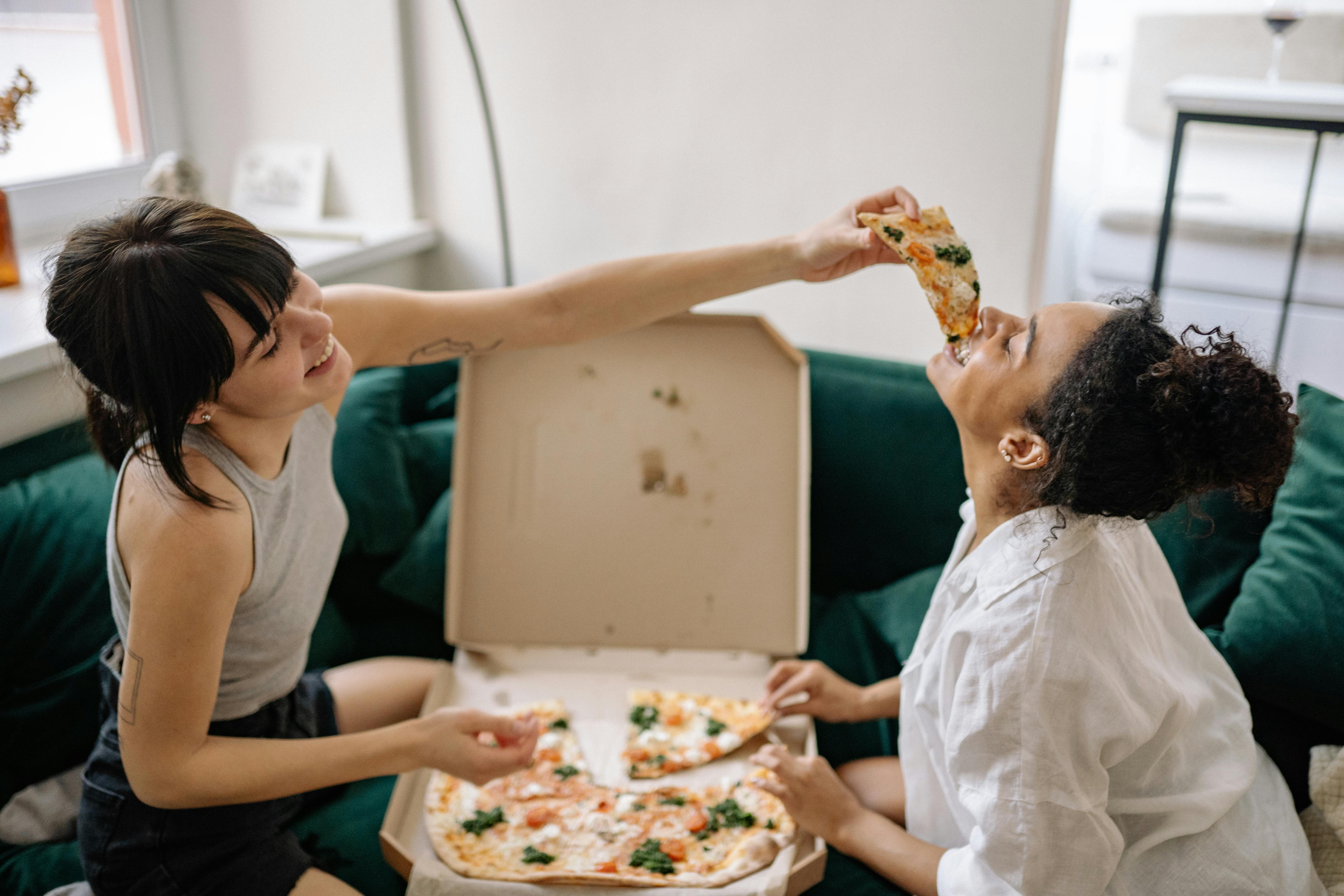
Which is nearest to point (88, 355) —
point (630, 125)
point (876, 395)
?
point (876, 395)

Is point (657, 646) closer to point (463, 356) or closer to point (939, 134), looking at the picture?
point (463, 356)

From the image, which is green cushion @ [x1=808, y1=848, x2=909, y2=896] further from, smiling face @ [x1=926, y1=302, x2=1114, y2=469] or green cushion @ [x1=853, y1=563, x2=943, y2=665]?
smiling face @ [x1=926, y1=302, x2=1114, y2=469]

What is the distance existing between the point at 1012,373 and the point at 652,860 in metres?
0.73

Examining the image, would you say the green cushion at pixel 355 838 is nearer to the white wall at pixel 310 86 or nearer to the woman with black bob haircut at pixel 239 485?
the woman with black bob haircut at pixel 239 485

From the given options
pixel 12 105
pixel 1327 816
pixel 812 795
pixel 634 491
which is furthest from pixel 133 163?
pixel 1327 816

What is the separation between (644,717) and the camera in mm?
1514

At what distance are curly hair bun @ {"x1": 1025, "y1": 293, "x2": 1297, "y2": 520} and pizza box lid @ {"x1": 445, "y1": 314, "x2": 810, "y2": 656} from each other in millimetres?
690

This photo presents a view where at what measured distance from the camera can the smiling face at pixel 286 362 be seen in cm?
99

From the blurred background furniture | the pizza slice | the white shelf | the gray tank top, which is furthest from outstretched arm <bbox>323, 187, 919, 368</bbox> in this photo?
the white shelf

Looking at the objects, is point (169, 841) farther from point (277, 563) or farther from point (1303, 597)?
point (1303, 597)

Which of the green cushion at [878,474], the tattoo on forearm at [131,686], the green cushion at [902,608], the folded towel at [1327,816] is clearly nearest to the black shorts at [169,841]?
the tattoo on forearm at [131,686]

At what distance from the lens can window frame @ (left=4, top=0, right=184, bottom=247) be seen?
2.12 m

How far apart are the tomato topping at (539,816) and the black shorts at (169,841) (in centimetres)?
28

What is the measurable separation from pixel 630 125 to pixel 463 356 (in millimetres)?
897
